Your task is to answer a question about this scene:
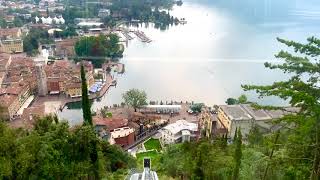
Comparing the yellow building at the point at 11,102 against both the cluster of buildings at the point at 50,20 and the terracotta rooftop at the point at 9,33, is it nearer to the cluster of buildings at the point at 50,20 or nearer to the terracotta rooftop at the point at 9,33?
the terracotta rooftop at the point at 9,33

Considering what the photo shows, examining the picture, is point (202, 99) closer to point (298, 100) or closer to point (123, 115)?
point (123, 115)

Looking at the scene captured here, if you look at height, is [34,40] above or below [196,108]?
above

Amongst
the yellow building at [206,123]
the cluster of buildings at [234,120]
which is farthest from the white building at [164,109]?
the cluster of buildings at [234,120]

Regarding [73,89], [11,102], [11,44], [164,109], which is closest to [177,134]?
→ [164,109]

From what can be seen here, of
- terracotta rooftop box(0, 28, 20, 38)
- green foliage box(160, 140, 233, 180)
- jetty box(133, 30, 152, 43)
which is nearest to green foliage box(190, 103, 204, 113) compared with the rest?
green foliage box(160, 140, 233, 180)

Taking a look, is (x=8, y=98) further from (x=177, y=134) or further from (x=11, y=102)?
(x=177, y=134)

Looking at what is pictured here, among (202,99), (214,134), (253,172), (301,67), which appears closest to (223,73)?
(202,99)
